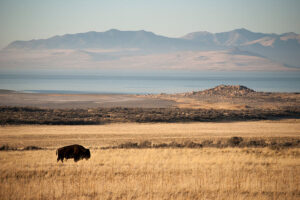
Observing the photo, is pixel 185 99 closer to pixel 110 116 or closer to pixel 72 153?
pixel 110 116

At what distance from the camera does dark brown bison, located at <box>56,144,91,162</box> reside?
13117mm

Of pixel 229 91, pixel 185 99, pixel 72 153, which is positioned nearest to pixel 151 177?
pixel 72 153

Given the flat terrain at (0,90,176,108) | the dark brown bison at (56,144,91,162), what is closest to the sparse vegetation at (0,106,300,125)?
the flat terrain at (0,90,176,108)

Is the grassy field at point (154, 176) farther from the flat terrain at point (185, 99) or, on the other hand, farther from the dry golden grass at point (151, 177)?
the flat terrain at point (185, 99)

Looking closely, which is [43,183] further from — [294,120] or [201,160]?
[294,120]

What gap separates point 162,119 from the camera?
39000 millimetres

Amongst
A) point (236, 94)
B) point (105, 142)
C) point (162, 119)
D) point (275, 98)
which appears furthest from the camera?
point (236, 94)

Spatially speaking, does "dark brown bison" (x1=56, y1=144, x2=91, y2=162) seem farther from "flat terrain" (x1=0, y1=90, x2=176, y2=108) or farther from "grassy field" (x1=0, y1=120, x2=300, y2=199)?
"flat terrain" (x1=0, y1=90, x2=176, y2=108)

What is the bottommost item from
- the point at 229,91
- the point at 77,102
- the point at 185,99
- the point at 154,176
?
the point at 154,176

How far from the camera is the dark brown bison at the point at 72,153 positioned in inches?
516

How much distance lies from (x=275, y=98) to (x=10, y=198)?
6371 centimetres

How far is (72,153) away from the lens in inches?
525

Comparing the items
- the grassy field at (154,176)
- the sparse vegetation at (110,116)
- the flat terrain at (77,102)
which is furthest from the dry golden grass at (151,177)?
the flat terrain at (77,102)

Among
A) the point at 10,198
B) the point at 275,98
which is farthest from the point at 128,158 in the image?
the point at 275,98
